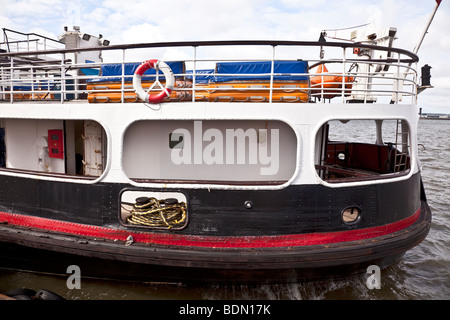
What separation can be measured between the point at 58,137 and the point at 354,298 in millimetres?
5973

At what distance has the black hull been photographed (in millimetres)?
4617

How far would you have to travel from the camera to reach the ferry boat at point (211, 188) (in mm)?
4715

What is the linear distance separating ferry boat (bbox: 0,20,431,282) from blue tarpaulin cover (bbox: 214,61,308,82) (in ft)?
0.07

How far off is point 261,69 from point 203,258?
3.06 metres

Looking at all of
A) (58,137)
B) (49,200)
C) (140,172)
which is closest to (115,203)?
(140,172)

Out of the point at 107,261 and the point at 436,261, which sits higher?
the point at 107,261

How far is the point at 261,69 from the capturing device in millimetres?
5332

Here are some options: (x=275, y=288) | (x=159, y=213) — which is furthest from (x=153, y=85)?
(x=275, y=288)

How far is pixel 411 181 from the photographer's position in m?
5.48

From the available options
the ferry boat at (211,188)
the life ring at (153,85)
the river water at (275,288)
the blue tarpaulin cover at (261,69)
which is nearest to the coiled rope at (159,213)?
the ferry boat at (211,188)

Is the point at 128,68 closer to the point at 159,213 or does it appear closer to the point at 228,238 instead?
the point at 159,213

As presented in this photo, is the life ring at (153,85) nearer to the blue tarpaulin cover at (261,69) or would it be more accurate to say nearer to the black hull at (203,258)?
the blue tarpaulin cover at (261,69)

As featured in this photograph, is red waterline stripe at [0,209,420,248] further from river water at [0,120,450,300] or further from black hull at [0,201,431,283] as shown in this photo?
river water at [0,120,450,300]
